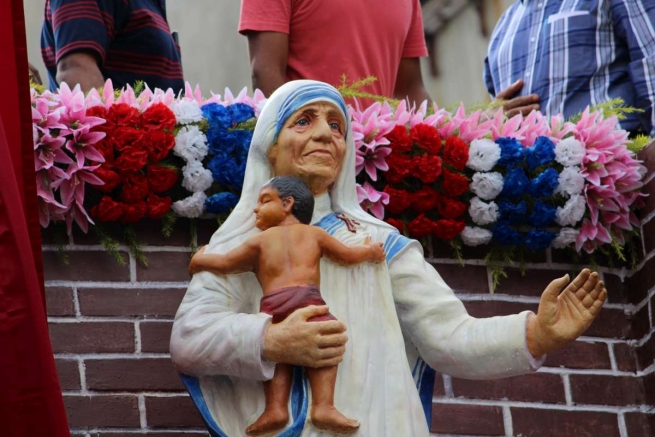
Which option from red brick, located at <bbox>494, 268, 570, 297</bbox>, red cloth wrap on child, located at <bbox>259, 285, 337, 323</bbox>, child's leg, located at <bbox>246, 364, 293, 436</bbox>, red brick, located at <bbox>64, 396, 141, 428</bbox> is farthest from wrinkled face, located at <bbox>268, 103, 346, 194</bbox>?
red brick, located at <bbox>494, 268, 570, 297</bbox>

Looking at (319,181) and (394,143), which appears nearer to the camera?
(319,181)

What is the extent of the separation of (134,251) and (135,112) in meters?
0.43

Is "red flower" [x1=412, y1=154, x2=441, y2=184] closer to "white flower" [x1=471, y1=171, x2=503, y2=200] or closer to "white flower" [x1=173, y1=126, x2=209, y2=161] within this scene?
"white flower" [x1=471, y1=171, x2=503, y2=200]

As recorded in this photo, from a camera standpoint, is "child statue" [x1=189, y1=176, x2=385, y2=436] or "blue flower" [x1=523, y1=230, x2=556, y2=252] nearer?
"child statue" [x1=189, y1=176, x2=385, y2=436]

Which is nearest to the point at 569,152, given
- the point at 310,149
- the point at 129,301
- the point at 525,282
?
the point at 525,282

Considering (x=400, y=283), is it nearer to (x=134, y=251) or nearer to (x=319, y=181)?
(x=319, y=181)

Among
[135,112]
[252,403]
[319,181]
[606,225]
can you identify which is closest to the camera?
[252,403]

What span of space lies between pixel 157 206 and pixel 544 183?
1.25 m

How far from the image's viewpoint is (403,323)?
13.8 ft

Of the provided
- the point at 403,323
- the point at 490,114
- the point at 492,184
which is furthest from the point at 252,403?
the point at 490,114

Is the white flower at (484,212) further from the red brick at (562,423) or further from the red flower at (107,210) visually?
the red flower at (107,210)

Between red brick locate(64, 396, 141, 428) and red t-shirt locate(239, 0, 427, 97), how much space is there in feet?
4.14

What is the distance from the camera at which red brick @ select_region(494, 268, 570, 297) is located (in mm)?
5184

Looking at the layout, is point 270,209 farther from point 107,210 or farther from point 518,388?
point 518,388
